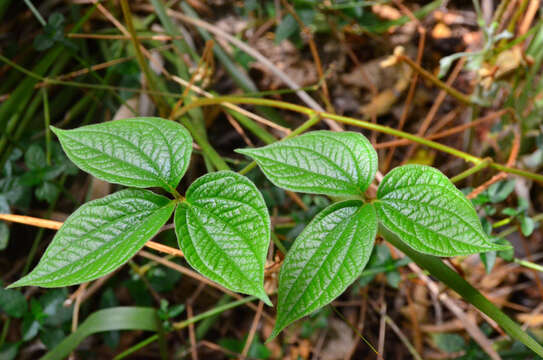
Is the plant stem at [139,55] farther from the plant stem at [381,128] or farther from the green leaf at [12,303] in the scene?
the green leaf at [12,303]

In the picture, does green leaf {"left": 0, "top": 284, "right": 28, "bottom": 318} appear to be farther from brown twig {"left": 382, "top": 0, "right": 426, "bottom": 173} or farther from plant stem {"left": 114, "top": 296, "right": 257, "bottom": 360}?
brown twig {"left": 382, "top": 0, "right": 426, "bottom": 173}

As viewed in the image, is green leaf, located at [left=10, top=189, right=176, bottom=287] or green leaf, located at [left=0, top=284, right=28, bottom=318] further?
green leaf, located at [left=0, top=284, right=28, bottom=318]

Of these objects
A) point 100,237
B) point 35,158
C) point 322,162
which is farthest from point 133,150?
point 35,158

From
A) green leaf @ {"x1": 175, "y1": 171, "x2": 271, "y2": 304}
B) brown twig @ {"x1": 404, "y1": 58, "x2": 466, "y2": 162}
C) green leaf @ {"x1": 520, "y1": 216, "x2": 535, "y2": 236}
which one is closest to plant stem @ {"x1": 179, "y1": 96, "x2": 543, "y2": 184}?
green leaf @ {"x1": 520, "y1": 216, "x2": 535, "y2": 236}

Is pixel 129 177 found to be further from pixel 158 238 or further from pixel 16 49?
pixel 16 49

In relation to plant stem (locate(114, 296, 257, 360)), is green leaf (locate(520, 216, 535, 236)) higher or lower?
higher

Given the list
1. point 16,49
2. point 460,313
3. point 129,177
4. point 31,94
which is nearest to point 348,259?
point 129,177

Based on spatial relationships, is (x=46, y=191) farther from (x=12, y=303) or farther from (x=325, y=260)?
(x=325, y=260)
